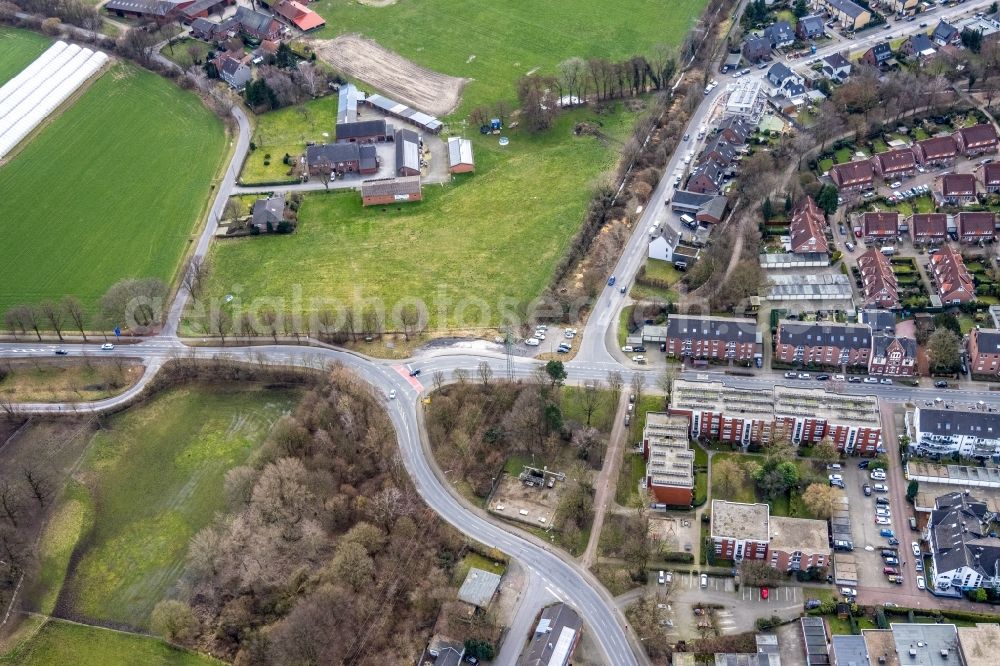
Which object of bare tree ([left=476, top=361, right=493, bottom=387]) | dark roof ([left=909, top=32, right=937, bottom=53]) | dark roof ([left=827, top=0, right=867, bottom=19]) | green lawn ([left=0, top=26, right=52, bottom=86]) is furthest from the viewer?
green lawn ([left=0, top=26, right=52, bottom=86])

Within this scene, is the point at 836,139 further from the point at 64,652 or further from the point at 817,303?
the point at 64,652

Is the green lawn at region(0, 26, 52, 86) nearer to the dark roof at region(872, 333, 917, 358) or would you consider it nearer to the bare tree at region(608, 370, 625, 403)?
the bare tree at region(608, 370, 625, 403)

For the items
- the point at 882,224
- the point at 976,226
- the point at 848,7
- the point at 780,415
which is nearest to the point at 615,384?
the point at 780,415

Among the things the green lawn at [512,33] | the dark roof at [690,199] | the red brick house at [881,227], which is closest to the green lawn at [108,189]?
the green lawn at [512,33]

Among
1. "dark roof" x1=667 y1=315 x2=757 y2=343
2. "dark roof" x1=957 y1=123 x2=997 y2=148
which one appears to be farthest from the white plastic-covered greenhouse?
"dark roof" x1=957 y1=123 x2=997 y2=148

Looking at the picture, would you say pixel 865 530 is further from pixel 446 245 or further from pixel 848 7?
pixel 848 7

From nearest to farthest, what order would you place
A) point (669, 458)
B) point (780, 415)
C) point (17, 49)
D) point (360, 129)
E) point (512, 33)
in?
point (669, 458) → point (780, 415) → point (360, 129) → point (17, 49) → point (512, 33)
